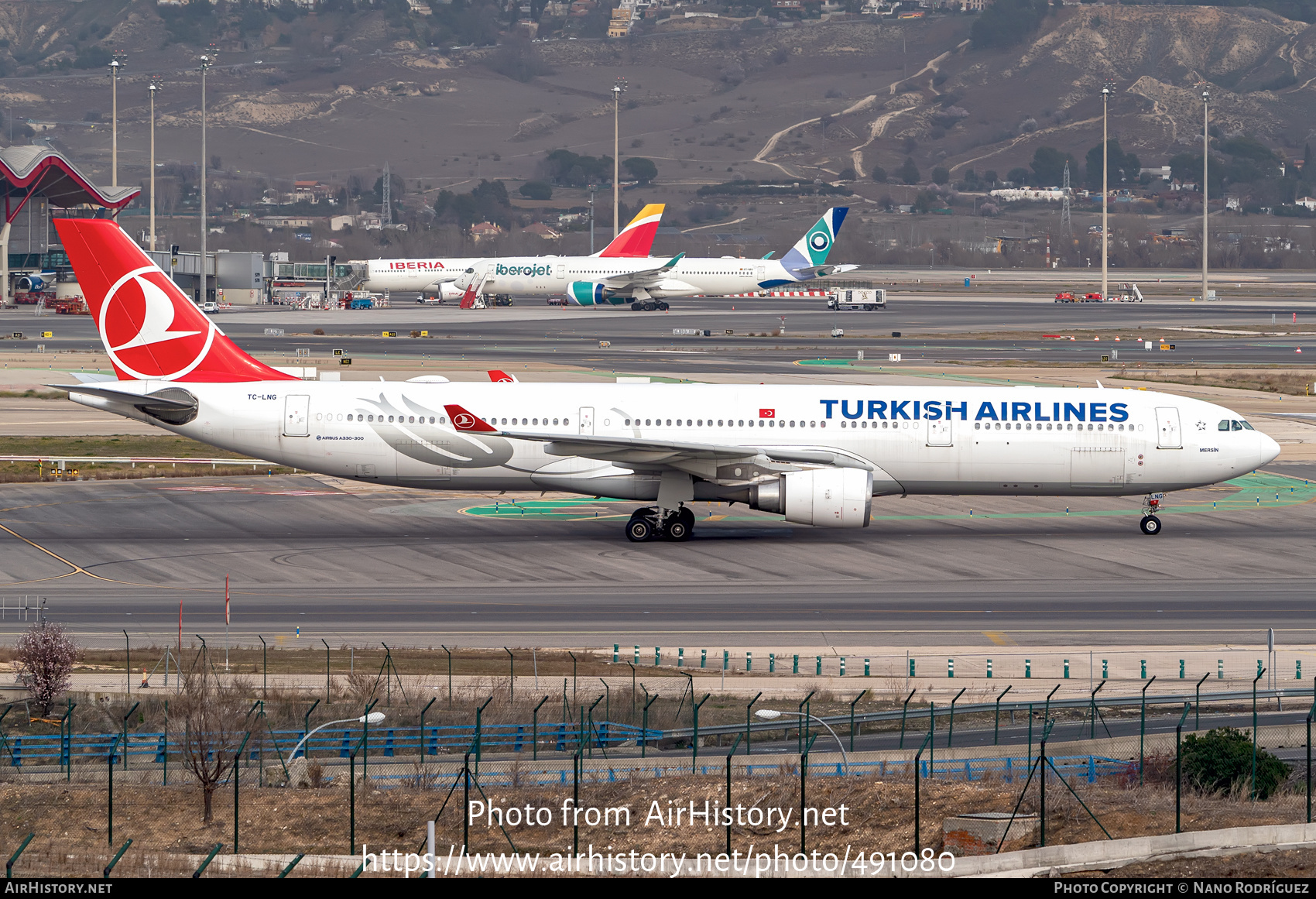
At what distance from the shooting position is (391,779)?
82.8 ft

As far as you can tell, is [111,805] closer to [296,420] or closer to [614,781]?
[614,781]

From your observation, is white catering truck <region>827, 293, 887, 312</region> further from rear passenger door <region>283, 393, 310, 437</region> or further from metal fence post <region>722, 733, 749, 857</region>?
metal fence post <region>722, 733, 749, 857</region>

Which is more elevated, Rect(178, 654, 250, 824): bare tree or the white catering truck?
the white catering truck

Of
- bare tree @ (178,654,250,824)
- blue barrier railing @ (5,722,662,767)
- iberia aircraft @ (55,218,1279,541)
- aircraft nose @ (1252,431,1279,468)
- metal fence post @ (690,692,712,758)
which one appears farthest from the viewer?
aircraft nose @ (1252,431,1279,468)

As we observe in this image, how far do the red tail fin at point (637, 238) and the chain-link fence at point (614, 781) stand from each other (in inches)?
5287

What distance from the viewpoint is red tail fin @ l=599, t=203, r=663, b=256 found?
527 ft

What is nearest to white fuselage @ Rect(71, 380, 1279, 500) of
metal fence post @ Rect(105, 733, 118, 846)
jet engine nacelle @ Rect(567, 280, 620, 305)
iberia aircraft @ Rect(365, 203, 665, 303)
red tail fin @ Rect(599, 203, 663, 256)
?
metal fence post @ Rect(105, 733, 118, 846)

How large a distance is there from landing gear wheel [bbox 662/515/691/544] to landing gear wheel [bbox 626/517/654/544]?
440 millimetres

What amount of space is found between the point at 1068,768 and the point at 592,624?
46.4ft

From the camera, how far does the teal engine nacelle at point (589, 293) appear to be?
15412cm

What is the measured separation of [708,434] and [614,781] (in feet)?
76.5
